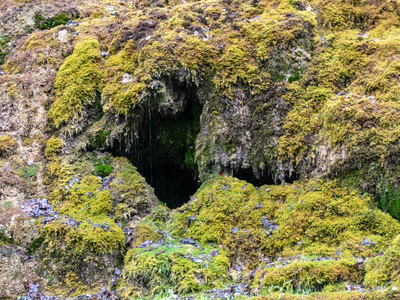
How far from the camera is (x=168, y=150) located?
36.3 feet

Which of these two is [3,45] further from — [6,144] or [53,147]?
[53,147]

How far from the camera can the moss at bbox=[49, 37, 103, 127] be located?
10.2m

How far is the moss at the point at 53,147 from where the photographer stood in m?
9.85

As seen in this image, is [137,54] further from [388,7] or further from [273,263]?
[388,7]

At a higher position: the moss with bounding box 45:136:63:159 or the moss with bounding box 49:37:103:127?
the moss with bounding box 49:37:103:127

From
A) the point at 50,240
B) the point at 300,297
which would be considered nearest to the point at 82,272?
the point at 50,240

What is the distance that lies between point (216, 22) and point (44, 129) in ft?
18.4

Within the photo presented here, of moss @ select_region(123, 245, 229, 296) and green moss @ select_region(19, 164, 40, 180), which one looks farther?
green moss @ select_region(19, 164, 40, 180)

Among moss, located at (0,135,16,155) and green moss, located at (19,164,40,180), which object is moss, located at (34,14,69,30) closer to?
moss, located at (0,135,16,155)

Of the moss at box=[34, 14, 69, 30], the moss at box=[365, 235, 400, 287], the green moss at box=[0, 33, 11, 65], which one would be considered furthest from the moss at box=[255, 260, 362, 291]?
the moss at box=[34, 14, 69, 30]

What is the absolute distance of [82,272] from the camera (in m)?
8.10

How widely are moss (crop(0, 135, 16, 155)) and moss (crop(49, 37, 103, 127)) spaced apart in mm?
1162

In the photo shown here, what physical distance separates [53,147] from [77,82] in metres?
1.93

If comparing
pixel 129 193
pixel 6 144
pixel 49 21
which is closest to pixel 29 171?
pixel 6 144
